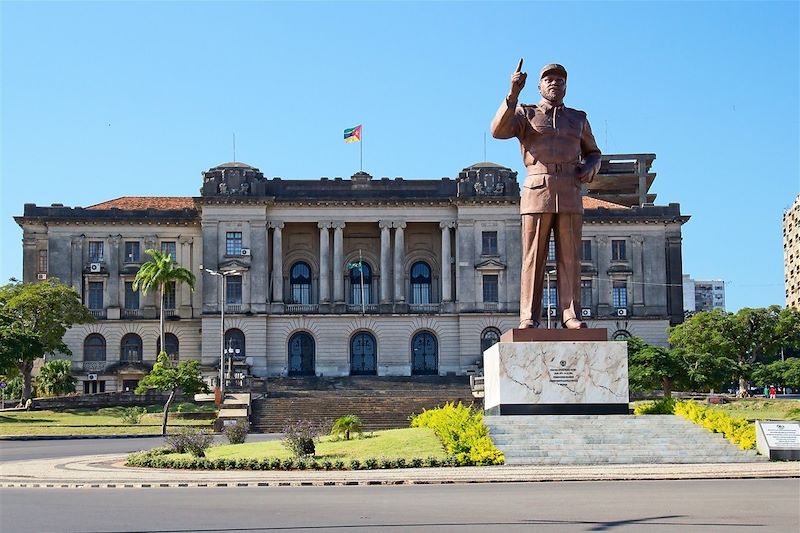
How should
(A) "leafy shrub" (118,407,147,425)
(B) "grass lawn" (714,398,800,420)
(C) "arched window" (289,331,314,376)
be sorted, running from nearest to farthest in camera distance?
1. (B) "grass lawn" (714,398,800,420)
2. (A) "leafy shrub" (118,407,147,425)
3. (C) "arched window" (289,331,314,376)

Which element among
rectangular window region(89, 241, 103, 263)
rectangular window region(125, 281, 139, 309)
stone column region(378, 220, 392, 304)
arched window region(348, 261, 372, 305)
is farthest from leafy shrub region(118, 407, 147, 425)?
arched window region(348, 261, 372, 305)

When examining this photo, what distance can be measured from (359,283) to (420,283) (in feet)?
13.4

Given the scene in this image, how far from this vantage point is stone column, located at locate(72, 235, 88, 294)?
267 ft

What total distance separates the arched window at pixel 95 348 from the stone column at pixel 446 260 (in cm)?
2253

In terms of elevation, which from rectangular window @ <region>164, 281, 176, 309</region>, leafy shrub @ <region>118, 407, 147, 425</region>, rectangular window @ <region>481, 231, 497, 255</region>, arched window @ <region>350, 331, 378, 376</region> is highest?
rectangular window @ <region>481, 231, 497, 255</region>

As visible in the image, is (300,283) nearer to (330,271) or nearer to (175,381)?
(330,271)

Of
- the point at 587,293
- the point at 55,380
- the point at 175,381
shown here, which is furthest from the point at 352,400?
the point at 587,293

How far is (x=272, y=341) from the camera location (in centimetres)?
7894

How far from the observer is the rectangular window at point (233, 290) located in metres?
78.9

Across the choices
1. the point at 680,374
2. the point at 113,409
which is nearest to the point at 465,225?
the point at 680,374

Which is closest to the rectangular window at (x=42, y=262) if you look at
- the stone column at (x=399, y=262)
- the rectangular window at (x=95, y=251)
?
the rectangular window at (x=95, y=251)

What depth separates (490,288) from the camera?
8006cm

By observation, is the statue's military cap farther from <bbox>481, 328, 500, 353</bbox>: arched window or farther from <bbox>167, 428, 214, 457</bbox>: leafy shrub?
<bbox>481, 328, 500, 353</bbox>: arched window

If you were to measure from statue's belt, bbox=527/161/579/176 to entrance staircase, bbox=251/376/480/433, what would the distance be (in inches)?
746
